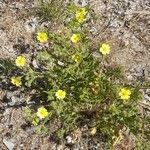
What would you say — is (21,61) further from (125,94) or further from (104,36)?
(104,36)

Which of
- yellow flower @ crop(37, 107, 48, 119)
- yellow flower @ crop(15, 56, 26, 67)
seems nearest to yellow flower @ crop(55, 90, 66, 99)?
yellow flower @ crop(37, 107, 48, 119)

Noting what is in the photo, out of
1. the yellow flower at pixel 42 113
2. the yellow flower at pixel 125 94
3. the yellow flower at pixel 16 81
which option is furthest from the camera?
the yellow flower at pixel 16 81

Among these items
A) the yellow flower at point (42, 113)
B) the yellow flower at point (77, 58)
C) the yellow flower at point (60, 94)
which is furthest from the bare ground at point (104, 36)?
the yellow flower at point (77, 58)

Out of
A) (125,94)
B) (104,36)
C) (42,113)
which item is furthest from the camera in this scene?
(104,36)

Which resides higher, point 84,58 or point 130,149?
point 84,58

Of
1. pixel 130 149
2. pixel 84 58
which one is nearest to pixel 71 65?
pixel 84 58

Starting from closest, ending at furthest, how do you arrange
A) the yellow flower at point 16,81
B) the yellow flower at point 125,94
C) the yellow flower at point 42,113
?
the yellow flower at point 125,94
the yellow flower at point 42,113
the yellow flower at point 16,81

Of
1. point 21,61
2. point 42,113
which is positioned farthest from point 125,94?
point 21,61

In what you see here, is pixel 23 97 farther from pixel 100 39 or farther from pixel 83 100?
pixel 100 39

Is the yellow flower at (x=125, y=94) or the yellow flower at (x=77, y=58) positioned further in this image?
the yellow flower at (x=77, y=58)

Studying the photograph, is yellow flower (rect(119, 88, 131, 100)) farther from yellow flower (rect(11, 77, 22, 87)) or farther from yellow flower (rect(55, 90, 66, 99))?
yellow flower (rect(11, 77, 22, 87))

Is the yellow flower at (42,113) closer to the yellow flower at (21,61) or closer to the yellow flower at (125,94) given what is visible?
the yellow flower at (21,61)
